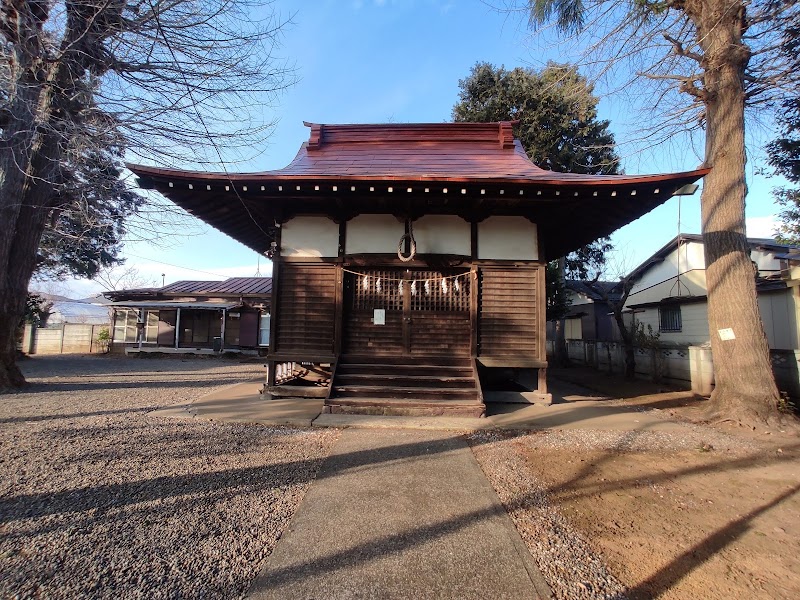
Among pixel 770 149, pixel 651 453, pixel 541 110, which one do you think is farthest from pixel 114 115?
pixel 770 149

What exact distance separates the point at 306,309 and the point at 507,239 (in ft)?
12.7

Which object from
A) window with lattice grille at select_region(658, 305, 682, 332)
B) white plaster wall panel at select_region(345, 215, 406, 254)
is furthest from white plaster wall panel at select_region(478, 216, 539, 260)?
window with lattice grille at select_region(658, 305, 682, 332)

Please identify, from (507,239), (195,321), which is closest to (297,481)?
(507,239)

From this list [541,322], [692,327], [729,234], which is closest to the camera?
[729,234]

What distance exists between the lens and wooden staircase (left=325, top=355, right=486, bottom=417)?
231 inches

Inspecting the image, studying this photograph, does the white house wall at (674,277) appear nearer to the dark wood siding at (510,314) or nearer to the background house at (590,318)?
the background house at (590,318)

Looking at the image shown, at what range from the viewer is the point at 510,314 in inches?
271

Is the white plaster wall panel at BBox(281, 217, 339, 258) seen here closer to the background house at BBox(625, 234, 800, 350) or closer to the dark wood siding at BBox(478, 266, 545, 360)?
the dark wood siding at BBox(478, 266, 545, 360)

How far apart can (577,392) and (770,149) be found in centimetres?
926

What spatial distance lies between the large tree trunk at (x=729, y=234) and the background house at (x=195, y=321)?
17863 millimetres

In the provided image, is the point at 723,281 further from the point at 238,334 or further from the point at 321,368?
the point at 238,334

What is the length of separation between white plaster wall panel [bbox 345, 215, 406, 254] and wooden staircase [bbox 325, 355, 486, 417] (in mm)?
1969

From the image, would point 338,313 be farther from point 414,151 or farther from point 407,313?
point 414,151

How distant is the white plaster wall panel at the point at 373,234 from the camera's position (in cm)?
704
